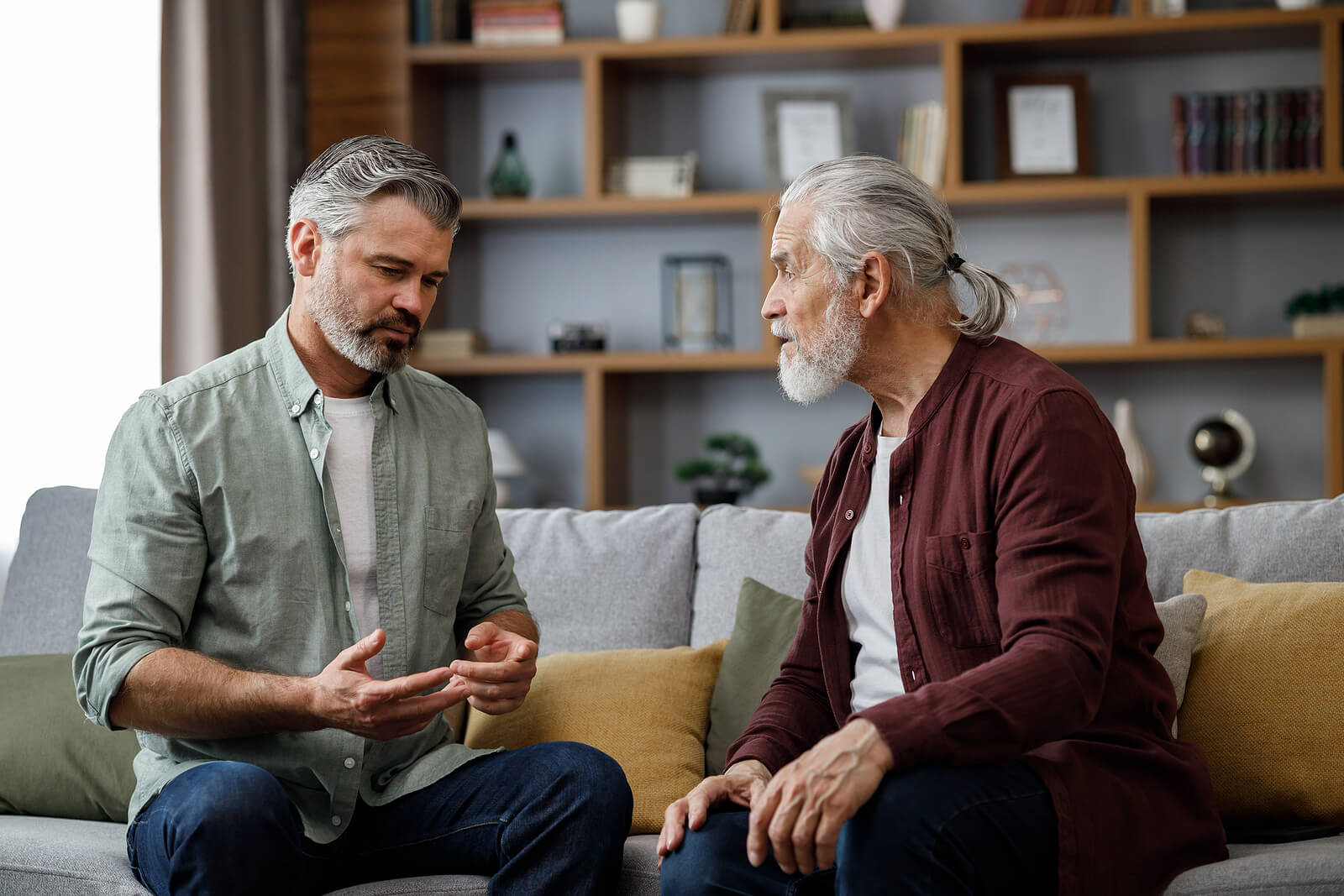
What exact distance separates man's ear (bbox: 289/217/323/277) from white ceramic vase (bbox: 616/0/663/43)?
7.42 ft

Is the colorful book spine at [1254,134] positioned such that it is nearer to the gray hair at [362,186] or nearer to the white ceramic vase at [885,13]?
the white ceramic vase at [885,13]

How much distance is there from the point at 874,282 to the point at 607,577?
2.76 feet

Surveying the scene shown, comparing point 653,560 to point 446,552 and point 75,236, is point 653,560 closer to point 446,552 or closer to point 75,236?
point 446,552

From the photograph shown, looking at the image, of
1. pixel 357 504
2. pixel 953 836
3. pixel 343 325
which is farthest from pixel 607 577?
pixel 953 836

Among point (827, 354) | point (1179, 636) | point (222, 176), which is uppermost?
point (222, 176)

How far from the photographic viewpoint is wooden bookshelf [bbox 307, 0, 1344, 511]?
11.6 ft

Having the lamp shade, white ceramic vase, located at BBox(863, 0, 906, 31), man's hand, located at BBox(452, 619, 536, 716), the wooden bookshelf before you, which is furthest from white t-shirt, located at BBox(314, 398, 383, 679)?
white ceramic vase, located at BBox(863, 0, 906, 31)

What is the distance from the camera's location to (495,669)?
1581mm

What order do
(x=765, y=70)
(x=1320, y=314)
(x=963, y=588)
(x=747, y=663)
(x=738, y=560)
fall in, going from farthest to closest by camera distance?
(x=765, y=70) < (x=1320, y=314) < (x=738, y=560) < (x=747, y=663) < (x=963, y=588)

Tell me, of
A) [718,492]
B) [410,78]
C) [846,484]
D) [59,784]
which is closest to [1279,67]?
[718,492]

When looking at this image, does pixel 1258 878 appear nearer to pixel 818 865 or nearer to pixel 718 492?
pixel 818 865

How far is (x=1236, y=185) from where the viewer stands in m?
3.55

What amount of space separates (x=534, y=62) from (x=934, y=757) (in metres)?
3.14

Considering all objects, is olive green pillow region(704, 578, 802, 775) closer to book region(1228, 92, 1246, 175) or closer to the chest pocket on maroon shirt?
the chest pocket on maroon shirt
